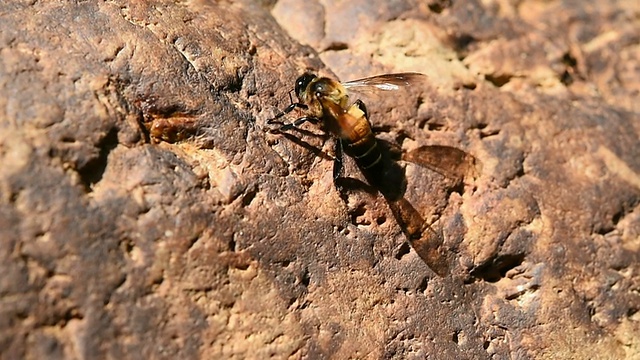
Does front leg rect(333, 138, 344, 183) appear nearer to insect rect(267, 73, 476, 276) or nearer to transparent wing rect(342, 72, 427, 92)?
insect rect(267, 73, 476, 276)

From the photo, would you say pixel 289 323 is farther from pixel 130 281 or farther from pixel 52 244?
pixel 52 244

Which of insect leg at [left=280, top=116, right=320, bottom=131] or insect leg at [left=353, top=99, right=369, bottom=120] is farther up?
insect leg at [left=280, top=116, right=320, bottom=131]

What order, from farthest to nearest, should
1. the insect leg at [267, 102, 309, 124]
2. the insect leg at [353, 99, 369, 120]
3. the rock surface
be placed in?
the insect leg at [353, 99, 369, 120] < the insect leg at [267, 102, 309, 124] < the rock surface

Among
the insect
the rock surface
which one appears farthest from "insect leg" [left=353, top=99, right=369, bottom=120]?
the rock surface

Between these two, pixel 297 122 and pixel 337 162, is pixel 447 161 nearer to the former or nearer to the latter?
pixel 337 162

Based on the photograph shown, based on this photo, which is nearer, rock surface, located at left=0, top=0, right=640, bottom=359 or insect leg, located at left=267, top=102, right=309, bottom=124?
rock surface, located at left=0, top=0, right=640, bottom=359

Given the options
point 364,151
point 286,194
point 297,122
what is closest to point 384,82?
point 364,151
